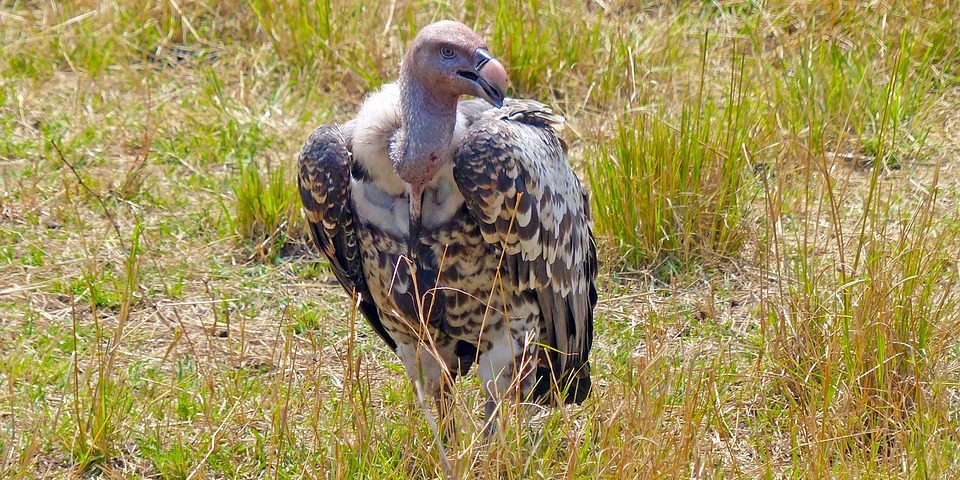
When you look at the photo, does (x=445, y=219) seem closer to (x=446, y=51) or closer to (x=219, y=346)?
(x=446, y=51)

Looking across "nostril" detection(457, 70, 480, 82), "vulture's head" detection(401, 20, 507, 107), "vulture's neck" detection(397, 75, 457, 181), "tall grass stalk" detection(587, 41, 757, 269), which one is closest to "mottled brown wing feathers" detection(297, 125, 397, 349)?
"vulture's neck" detection(397, 75, 457, 181)

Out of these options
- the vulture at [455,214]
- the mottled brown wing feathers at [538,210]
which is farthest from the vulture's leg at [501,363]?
the mottled brown wing feathers at [538,210]

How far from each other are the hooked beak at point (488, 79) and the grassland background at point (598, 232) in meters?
0.87

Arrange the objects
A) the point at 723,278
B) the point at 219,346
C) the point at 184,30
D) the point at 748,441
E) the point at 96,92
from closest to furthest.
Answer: the point at 748,441 < the point at 219,346 < the point at 723,278 < the point at 96,92 < the point at 184,30

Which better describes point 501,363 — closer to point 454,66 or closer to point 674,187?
point 454,66

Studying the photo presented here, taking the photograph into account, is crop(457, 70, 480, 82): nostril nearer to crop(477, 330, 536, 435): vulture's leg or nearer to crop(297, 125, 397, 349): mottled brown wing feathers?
crop(297, 125, 397, 349): mottled brown wing feathers

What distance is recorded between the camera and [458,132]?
12.6 feet

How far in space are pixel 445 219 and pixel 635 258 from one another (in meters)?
1.59

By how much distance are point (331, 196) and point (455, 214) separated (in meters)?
0.39

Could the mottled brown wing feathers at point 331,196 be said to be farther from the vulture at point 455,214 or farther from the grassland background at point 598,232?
the grassland background at point 598,232

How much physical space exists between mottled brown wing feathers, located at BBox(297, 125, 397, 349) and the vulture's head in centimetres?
36

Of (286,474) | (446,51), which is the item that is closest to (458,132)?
(446,51)

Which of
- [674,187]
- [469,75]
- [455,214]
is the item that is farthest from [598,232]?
[469,75]

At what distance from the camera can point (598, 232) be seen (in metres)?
5.25
